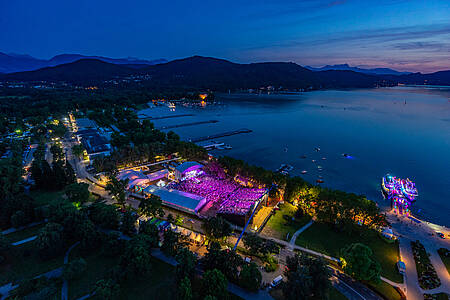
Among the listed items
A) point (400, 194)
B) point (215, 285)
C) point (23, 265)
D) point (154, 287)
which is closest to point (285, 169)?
point (400, 194)

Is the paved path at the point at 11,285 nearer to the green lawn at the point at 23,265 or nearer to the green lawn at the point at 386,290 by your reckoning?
the green lawn at the point at 23,265

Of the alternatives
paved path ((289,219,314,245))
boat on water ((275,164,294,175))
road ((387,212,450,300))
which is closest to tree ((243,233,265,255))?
paved path ((289,219,314,245))

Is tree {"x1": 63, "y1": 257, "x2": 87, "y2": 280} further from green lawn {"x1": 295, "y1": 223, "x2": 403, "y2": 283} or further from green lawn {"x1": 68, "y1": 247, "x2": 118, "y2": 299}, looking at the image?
green lawn {"x1": 295, "y1": 223, "x2": 403, "y2": 283}

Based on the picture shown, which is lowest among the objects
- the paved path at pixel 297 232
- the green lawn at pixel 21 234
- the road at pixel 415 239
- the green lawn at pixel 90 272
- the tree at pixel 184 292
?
the road at pixel 415 239

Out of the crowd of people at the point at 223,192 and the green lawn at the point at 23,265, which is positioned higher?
the crowd of people at the point at 223,192

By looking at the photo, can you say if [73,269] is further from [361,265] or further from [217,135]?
[217,135]

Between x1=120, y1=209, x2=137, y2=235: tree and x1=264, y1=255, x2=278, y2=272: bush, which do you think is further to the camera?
x1=120, y1=209, x2=137, y2=235: tree

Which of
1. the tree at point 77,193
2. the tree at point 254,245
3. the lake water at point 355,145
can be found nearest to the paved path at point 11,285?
the tree at point 77,193
